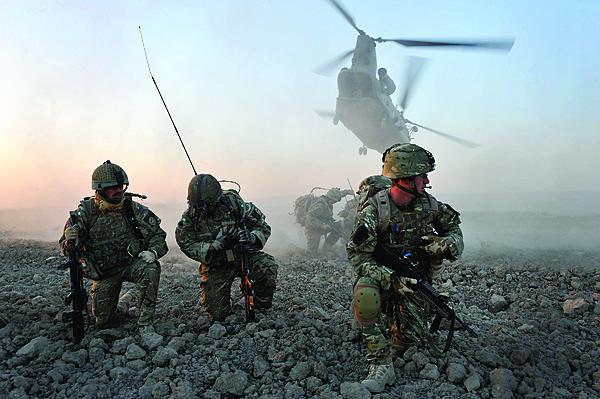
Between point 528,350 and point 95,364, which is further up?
point 528,350

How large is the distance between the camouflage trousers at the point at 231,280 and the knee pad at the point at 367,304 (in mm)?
1697

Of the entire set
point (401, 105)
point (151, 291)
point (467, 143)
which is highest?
point (401, 105)

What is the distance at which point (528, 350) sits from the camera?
379 centimetres

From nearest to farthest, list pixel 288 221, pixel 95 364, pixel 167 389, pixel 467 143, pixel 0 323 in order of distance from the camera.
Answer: pixel 167 389 → pixel 95 364 → pixel 0 323 → pixel 467 143 → pixel 288 221

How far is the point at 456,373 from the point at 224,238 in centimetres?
274

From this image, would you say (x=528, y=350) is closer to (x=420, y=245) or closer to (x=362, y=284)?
(x=420, y=245)

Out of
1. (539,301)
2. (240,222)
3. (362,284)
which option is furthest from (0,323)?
(539,301)

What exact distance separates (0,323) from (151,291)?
1.51 m

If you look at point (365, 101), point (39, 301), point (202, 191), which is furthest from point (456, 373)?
point (365, 101)

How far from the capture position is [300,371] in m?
3.52

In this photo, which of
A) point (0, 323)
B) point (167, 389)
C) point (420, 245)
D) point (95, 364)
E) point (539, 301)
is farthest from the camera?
point (539, 301)

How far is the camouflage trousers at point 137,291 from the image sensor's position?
4.46 m

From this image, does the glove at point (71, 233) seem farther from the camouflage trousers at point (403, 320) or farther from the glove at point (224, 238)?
the camouflage trousers at point (403, 320)

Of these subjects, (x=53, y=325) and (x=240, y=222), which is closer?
(x=53, y=325)
